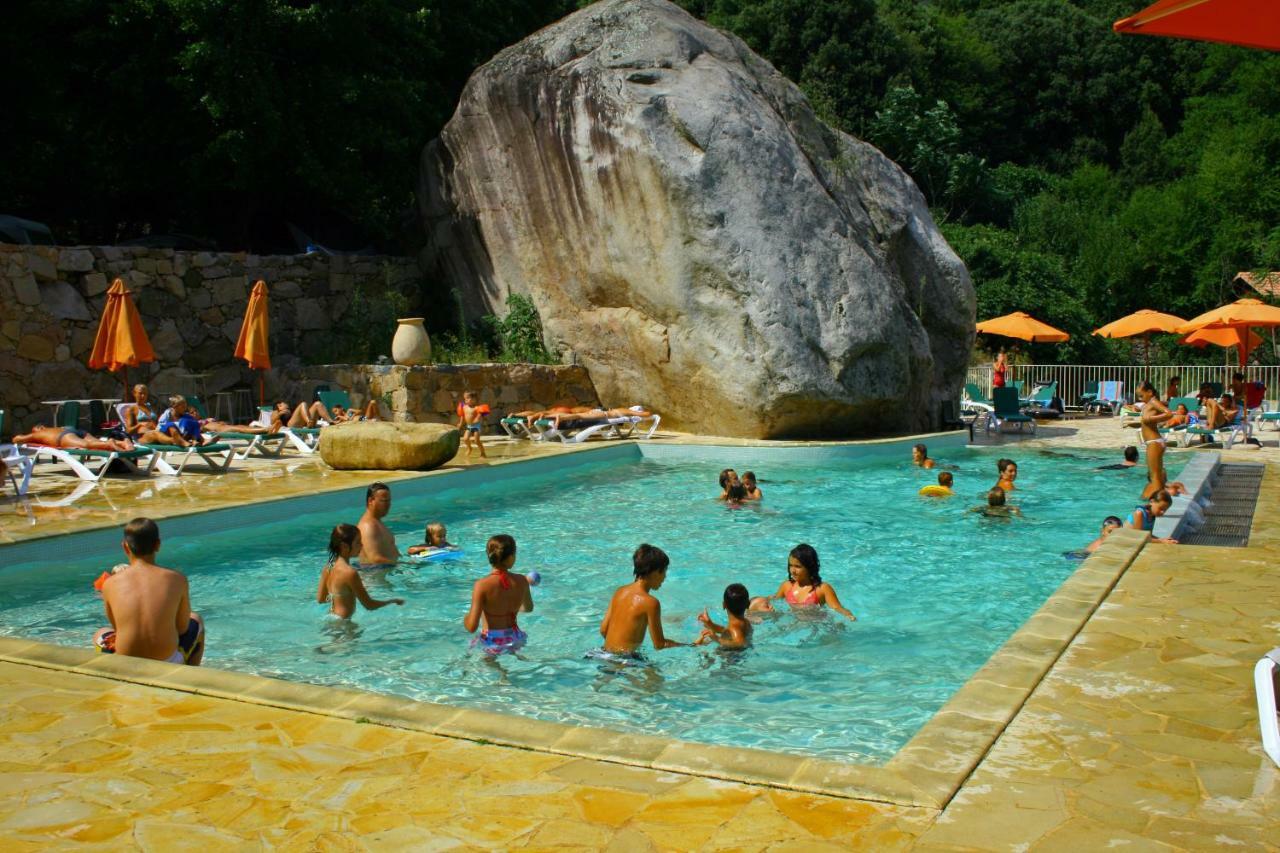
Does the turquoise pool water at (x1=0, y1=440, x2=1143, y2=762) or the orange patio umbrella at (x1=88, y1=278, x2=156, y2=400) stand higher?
the orange patio umbrella at (x1=88, y1=278, x2=156, y2=400)

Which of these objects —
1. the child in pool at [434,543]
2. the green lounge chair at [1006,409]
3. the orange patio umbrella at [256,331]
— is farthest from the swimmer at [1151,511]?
the orange patio umbrella at [256,331]

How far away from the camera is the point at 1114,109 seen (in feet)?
141

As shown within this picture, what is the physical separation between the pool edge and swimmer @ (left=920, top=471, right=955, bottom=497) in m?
6.64

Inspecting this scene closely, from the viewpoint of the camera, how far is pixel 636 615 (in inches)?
259

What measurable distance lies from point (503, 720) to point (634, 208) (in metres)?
14.3

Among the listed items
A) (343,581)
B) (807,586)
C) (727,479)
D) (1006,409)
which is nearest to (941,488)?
(727,479)

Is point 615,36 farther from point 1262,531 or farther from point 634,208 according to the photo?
point 1262,531

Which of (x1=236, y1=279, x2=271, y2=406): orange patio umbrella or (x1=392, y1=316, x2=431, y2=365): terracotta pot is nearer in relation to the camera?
(x1=236, y1=279, x2=271, y2=406): orange patio umbrella

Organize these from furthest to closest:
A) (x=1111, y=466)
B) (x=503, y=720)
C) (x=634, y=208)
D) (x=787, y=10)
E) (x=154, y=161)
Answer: (x=787, y=10), (x=154, y=161), (x=634, y=208), (x=1111, y=466), (x=503, y=720)

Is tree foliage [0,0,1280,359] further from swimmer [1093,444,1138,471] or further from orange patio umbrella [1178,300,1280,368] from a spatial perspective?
swimmer [1093,444,1138,471]

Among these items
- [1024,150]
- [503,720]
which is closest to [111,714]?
[503,720]

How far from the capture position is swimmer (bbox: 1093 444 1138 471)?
14164 millimetres

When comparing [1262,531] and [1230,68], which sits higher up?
[1230,68]

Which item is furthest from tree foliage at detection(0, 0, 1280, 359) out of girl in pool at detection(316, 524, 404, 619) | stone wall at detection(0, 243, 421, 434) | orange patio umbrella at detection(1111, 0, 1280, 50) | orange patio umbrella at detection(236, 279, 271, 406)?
orange patio umbrella at detection(1111, 0, 1280, 50)
